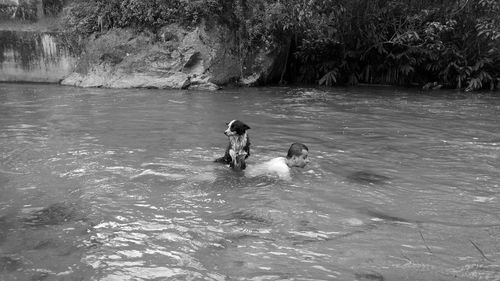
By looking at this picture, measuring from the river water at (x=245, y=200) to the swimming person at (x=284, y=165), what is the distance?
0.49 feet

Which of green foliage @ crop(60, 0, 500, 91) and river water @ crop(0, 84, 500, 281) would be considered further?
green foliage @ crop(60, 0, 500, 91)

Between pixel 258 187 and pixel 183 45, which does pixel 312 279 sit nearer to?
pixel 258 187

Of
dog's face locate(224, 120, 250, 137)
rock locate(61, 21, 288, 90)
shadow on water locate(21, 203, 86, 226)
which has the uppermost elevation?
rock locate(61, 21, 288, 90)

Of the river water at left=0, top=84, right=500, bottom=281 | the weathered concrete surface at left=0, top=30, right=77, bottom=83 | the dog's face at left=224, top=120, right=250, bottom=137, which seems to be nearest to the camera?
the river water at left=0, top=84, right=500, bottom=281

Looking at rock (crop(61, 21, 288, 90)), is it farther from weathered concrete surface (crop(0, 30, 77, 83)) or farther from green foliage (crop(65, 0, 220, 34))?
weathered concrete surface (crop(0, 30, 77, 83))

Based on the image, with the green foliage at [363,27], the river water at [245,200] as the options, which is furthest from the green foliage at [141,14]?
the river water at [245,200]

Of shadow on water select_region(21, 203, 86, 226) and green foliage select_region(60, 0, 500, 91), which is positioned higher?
green foliage select_region(60, 0, 500, 91)

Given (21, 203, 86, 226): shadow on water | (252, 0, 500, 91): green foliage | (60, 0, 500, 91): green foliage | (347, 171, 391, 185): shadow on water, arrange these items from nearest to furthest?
(21, 203, 86, 226): shadow on water → (347, 171, 391, 185): shadow on water → (252, 0, 500, 91): green foliage → (60, 0, 500, 91): green foliage

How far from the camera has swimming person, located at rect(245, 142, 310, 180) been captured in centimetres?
656

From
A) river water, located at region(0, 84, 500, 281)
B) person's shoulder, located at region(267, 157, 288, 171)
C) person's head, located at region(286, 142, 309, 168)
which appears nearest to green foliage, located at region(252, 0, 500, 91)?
river water, located at region(0, 84, 500, 281)

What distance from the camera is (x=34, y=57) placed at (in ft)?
57.9

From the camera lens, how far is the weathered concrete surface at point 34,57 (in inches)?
691

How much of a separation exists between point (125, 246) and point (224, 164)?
2751mm

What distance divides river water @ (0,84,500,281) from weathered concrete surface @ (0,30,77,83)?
22.0 ft
